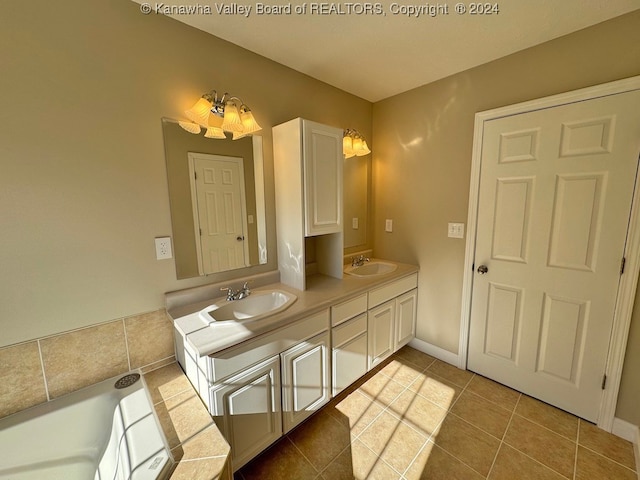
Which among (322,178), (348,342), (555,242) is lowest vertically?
(348,342)

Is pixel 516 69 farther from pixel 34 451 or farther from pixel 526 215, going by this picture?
pixel 34 451

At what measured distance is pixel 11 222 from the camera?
40.9 inches

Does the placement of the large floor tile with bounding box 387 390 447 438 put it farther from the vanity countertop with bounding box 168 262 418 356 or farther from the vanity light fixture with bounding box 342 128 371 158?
the vanity light fixture with bounding box 342 128 371 158

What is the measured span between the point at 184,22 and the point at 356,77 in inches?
47.1

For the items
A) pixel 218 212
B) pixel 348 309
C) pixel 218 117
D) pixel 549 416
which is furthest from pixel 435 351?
pixel 218 117

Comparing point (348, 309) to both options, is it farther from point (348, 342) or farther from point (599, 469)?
point (599, 469)

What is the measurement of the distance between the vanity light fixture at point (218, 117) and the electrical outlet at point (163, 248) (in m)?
0.63

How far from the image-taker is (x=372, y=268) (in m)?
2.40

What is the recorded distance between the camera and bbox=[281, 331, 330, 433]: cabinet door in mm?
1392

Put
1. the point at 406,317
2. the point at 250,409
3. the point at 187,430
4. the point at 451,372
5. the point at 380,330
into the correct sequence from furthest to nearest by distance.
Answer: the point at 406,317, the point at 451,372, the point at 380,330, the point at 250,409, the point at 187,430

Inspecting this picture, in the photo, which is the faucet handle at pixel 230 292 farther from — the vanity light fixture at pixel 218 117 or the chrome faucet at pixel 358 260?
the chrome faucet at pixel 358 260

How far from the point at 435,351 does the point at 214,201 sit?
2222 mm

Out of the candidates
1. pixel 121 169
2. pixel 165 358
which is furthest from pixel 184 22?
pixel 165 358

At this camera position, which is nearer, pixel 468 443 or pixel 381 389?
pixel 468 443
